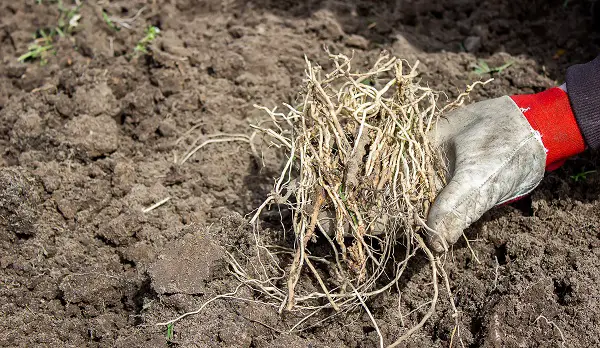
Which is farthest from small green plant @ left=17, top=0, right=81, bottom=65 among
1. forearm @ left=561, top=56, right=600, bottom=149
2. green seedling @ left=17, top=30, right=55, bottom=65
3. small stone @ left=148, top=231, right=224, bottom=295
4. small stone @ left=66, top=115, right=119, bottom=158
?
forearm @ left=561, top=56, right=600, bottom=149

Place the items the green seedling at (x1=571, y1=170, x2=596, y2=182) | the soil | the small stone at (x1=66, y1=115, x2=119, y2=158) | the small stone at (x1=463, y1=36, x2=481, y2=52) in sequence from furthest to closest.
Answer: the small stone at (x1=463, y1=36, x2=481, y2=52), the small stone at (x1=66, y1=115, x2=119, y2=158), the green seedling at (x1=571, y1=170, x2=596, y2=182), the soil

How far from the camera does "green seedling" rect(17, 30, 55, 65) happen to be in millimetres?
3201

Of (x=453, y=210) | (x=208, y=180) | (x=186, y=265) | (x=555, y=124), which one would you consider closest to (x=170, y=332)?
(x=186, y=265)

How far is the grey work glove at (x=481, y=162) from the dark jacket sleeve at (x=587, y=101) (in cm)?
18

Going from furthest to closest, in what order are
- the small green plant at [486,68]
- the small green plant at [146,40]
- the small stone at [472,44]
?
the small green plant at [146,40] < the small stone at [472,44] < the small green plant at [486,68]

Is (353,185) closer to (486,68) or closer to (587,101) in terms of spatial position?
(587,101)

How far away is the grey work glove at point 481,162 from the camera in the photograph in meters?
1.98

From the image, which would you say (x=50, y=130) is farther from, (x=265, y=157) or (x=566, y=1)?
(x=566, y=1)

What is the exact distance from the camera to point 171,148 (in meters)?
2.78

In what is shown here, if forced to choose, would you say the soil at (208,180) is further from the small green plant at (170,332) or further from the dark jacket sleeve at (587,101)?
the dark jacket sleeve at (587,101)

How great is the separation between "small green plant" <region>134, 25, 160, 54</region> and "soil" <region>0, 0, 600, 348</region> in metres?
0.05

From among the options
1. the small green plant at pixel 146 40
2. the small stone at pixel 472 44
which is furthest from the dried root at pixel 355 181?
the small green plant at pixel 146 40

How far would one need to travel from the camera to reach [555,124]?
219 cm

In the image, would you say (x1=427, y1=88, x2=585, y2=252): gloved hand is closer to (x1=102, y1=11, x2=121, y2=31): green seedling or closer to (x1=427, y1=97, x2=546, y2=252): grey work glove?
(x1=427, y1=97, x2=546, y2=252): grey work glove
